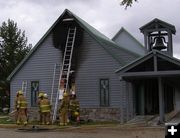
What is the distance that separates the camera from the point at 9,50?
40.4 m

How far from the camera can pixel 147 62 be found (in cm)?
1767

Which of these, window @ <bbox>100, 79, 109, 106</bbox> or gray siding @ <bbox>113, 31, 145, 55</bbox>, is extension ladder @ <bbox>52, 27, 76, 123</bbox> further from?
gray siding @ <bbox>113, 31, 145, 55</bbox>

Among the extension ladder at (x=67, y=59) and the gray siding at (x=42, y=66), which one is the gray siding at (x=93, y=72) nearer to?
the extension ladder at (x=67, y=59)

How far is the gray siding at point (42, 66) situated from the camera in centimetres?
2297

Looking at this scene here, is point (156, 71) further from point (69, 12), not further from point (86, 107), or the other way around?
point (69, 12)

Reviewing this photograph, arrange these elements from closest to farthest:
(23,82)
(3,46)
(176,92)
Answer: (23,82) → (176,92) → (3,46)

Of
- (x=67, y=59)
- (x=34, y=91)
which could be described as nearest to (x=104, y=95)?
(x=67, y=59)

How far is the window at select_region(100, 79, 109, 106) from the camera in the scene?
21453mm

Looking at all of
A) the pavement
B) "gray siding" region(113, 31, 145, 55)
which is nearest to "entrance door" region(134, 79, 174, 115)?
the pavement

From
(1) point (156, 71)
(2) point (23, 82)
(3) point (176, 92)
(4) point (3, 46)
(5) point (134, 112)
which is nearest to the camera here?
(1) point (156, 71)

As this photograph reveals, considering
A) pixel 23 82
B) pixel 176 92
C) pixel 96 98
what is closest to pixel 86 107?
pixel 96 98

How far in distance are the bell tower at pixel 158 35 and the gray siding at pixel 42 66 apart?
543 cm

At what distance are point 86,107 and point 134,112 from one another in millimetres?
2867

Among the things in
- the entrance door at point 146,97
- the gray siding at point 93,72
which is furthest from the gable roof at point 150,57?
the entrance door at point 146,97
